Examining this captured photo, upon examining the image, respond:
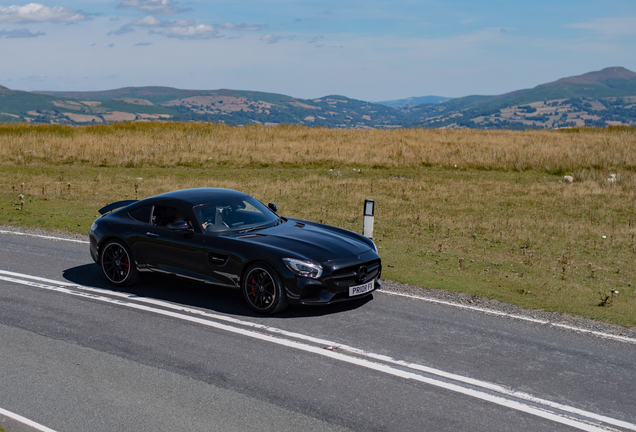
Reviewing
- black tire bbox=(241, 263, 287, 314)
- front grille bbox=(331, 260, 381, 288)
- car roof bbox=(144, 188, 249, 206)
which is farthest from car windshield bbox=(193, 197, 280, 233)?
front grille bbox=(331, 260, 381, 288)

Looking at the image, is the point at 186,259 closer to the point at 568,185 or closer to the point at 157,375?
the point at 157,375

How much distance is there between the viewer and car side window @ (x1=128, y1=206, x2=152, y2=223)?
855 centimetres

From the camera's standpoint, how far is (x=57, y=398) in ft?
16.8

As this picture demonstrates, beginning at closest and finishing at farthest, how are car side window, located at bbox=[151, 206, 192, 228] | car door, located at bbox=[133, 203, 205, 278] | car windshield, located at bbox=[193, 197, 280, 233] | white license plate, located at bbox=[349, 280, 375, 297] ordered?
white license plate, located at bbox=[349, 280, 375, 297]
car door, located at bbox=[133, 203, 205, 278]
car windshield, located at bbox=[193, 197, 280, 233]
car side window, located at bbox=[151, 206, 192, 228]

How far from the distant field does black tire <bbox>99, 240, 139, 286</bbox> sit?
166 inches

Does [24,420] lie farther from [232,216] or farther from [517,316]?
[517,316]

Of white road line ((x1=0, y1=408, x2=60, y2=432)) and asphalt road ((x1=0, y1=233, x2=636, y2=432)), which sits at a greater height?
asphalt road ((x1=0, y1=233, x2=636, y2=432))

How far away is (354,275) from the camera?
7.42 m

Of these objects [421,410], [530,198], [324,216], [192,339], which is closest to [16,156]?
[324,216]

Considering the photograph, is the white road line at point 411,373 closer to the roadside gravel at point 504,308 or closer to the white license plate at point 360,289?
the white license plate at point 360,289

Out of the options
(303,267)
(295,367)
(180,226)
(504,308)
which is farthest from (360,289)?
(180,226)

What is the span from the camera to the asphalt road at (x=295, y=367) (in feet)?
15.6

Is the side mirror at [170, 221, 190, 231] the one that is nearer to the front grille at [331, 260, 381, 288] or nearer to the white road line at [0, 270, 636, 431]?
the white road line at [0, 270, 636, 431]

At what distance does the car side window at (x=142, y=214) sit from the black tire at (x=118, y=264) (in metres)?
0.46
